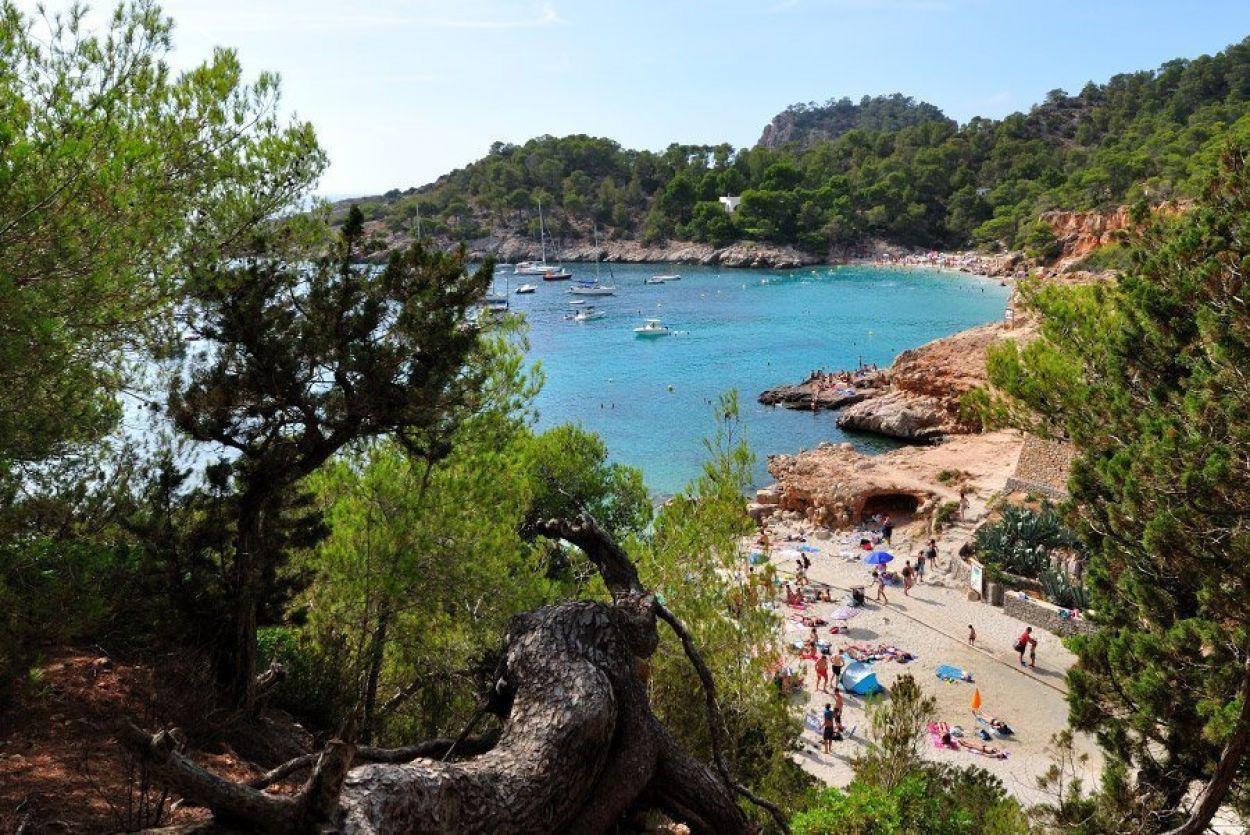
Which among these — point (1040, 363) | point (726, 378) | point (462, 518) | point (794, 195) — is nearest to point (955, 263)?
point (794, 195)

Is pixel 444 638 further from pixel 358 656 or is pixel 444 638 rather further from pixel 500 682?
pixel 500 682

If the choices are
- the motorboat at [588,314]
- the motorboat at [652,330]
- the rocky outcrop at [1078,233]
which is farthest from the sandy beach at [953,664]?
the rocky outcrop at [1078,233]

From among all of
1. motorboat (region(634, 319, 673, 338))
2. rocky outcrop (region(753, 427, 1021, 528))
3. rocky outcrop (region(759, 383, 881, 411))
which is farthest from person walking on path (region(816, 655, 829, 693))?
motorboat (region(634, 319, 673, 338))

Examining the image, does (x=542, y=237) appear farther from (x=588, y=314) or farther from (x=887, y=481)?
(x=887, y=481)

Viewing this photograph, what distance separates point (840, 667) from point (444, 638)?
36.4ft

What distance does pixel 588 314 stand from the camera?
70.6m

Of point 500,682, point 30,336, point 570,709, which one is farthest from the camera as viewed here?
point 30,336

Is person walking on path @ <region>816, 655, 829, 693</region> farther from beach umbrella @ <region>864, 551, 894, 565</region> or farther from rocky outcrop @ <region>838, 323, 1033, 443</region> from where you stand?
rocky outcrop @ <region>838, 323, 1033, 443</region>

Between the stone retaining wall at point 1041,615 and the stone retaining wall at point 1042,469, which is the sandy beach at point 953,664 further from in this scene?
the stone retaining wall at point 1042,469

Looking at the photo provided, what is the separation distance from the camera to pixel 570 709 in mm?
3557

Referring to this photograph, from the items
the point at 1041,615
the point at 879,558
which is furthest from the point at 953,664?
the point at 879,558

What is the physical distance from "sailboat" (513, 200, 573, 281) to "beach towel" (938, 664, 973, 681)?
77947 mm

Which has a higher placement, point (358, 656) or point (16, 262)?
point (16, 262)

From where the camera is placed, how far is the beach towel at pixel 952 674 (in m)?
16.5
